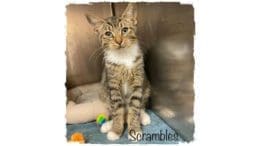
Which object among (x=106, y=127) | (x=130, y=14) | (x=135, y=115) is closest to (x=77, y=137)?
(x=106, y=127)

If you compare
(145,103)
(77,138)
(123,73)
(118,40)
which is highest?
(118,40)

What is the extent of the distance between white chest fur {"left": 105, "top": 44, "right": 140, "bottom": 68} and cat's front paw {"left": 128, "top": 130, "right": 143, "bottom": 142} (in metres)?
0.22

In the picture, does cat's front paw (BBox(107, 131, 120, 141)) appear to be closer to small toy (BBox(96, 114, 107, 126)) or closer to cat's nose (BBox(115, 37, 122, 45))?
small toy (BBox(96, 114, 107, 126))

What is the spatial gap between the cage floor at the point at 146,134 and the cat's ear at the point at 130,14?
36 cm

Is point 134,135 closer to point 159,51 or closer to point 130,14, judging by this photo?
point 159,51

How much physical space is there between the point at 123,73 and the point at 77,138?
0.27 metres

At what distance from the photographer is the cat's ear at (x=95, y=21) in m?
1.29

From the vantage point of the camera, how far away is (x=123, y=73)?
4.35ft

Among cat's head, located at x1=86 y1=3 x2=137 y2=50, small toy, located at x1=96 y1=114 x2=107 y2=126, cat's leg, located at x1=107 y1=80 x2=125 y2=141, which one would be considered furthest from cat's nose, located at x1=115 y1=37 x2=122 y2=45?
small toy, located at x1=96 y1=114 x2=107 y2=126

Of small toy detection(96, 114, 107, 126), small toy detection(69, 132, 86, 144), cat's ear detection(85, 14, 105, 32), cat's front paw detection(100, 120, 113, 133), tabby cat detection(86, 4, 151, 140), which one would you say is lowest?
small toy detection(69, 132, 86, 144)

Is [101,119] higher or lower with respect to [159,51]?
lower

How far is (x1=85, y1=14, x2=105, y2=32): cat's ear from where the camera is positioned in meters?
1.29
